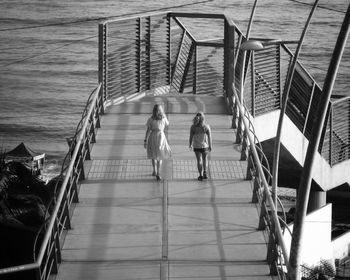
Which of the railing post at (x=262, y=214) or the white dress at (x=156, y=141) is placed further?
the white dress at (x=156, y=141)

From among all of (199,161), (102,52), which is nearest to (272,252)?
(199,161)

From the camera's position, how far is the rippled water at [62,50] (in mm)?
97125

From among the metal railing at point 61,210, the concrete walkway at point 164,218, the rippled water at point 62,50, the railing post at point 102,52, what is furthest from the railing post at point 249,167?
the rippled water at point 62,50

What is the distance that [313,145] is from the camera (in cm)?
1197

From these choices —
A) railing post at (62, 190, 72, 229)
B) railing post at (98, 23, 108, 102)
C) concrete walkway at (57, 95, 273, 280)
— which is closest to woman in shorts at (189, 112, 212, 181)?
concrete walkway at (57, 95, 273, 280)

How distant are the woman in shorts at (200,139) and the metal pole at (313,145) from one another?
3.67 meters

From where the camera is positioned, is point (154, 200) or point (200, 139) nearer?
point (154, 200)

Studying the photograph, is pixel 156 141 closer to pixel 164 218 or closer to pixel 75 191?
pixel 75 191

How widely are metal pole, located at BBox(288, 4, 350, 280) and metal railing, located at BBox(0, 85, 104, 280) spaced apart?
10.0 feet

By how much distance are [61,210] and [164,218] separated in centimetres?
158

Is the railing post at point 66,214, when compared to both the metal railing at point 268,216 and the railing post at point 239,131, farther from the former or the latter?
the railing post at point 239,131

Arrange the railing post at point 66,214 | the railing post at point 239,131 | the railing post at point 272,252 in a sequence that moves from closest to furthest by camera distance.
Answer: the railing post at point 272,252, the railing post at point 66,214, the railing post at point 239,131

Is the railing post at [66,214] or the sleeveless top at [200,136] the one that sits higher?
the sleeveless top at [200,136]

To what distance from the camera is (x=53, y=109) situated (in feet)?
329
